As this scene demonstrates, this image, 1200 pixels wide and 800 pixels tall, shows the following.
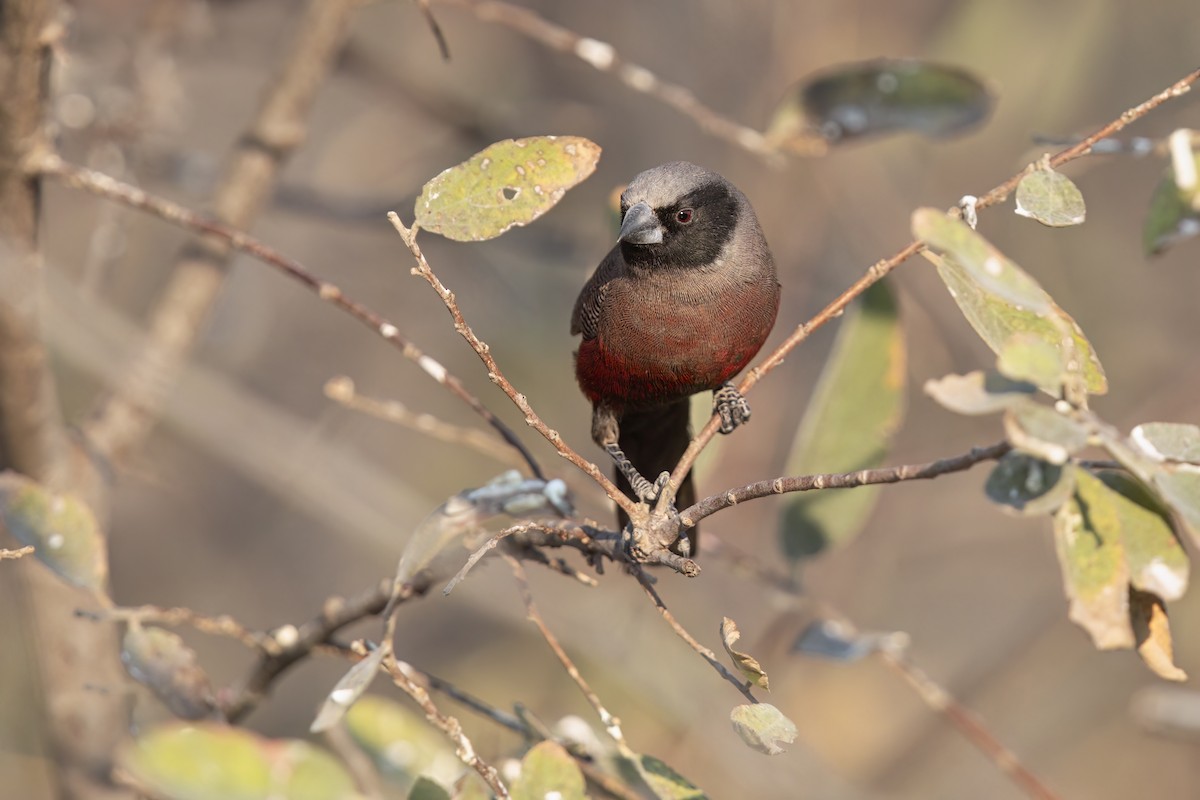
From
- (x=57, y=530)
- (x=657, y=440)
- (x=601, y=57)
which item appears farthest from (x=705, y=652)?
(x=657, y=440)

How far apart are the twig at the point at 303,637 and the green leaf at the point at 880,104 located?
1.74 meters

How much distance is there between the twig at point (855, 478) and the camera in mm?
1595

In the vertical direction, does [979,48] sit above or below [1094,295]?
above

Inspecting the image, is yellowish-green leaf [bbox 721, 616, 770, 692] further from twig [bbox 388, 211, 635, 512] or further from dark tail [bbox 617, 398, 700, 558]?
dark tail [bbox 617, 398, 700, 558]

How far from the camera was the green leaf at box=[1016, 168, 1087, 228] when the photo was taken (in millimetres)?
1880

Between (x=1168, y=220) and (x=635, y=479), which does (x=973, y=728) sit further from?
(x=1168, y=220)

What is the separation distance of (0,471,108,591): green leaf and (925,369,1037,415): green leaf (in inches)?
64.6

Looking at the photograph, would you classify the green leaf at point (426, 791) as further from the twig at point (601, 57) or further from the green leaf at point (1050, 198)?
the twig at point (601, 57)

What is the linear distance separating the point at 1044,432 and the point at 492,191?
965 millimetres

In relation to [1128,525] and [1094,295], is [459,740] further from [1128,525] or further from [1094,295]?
[1094,295]

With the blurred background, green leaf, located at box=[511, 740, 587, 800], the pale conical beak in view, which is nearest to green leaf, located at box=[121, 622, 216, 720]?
green leaf, located at box=[511, 740, 587, 800]

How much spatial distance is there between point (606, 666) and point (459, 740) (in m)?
2.43

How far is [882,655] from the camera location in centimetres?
297

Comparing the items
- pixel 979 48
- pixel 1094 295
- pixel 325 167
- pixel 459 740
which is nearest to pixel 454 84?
pixel 325 167
